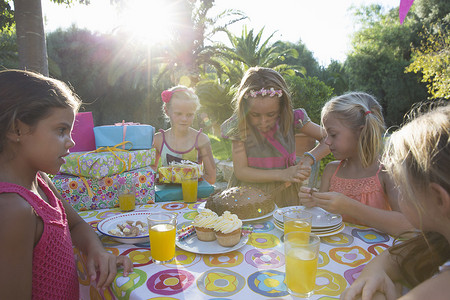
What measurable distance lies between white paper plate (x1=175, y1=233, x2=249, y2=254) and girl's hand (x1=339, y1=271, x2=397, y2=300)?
566 millimetres

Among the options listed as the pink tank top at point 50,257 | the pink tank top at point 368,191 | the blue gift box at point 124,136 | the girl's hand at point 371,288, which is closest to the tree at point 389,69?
the pink tank top at point 368,191

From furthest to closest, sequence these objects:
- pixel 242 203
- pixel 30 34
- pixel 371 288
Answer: pixel 30 34, pixel 242 203, pixel 371 288

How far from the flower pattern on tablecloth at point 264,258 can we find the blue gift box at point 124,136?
152 cm

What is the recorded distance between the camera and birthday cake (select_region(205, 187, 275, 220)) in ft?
6.23

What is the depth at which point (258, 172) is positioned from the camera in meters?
2.66

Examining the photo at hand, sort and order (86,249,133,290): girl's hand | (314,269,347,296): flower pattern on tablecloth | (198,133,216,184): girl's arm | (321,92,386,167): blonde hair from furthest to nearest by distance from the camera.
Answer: (198,133,216,184): girl's arm < (321,92,386,167): blonde hair < (86,249,133,290): girl's hand < (314,269,347,296): flower pattern on tablecloth

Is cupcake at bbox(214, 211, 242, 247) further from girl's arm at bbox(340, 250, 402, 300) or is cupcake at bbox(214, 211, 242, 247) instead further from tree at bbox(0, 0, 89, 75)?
tree at bbox(0, 0, 89, 75)

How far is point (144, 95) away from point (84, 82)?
12.8 ft

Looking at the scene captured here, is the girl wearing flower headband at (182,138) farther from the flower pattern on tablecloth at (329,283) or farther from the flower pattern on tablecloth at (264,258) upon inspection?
the flower pattern on tablecloth at (329,283)

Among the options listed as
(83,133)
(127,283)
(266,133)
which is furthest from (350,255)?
(83,133)

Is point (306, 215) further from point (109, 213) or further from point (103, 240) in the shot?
point (109, 213)

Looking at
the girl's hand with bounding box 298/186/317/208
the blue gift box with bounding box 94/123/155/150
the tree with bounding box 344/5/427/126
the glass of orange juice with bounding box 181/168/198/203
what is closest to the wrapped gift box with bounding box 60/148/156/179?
the blue gift box with bounding box 94/123/155/150

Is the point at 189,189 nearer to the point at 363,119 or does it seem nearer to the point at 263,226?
the point at 263,226

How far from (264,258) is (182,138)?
8.75 feet
